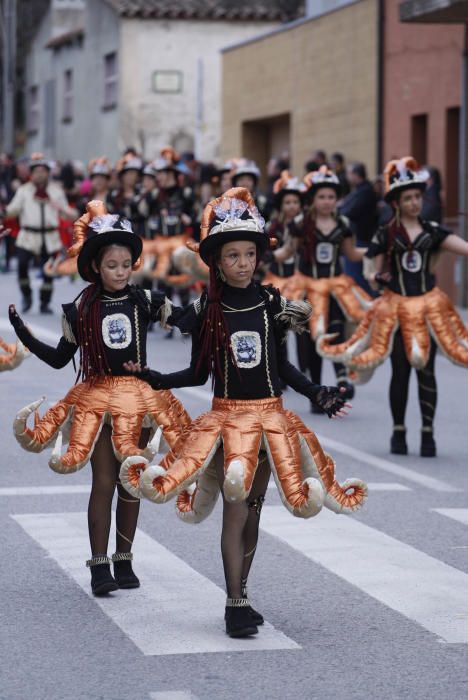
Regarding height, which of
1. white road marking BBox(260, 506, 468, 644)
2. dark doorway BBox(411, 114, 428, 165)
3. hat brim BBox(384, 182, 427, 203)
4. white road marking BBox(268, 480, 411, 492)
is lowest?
white road marking BBox(260, 506, 468, 644)

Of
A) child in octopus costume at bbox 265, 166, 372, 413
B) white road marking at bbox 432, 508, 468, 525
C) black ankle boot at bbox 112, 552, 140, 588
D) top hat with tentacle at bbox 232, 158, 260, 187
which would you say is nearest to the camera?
black ankle boot at bbox 112, 552, 140, 588

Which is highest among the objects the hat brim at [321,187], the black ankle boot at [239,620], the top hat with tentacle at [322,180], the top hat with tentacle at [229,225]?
the top hat with tentacle at [322,180]

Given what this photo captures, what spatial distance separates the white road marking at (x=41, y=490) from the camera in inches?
386

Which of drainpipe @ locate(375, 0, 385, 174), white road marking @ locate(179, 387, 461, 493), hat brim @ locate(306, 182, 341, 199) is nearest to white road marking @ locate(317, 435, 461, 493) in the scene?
white road marking @ locate(179, 387, 461, 493)

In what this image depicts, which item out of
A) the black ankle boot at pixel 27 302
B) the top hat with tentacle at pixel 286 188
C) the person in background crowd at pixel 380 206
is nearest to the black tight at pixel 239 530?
the top hat with tentacle at pixel 286 188

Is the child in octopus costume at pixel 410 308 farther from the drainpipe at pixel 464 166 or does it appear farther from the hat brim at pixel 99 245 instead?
the drainpipe at pixel 464 166

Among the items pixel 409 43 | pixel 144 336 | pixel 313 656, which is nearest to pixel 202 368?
pixel 144 336

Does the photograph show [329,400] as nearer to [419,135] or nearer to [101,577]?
[101,577]

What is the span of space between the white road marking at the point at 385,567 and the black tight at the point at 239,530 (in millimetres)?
749

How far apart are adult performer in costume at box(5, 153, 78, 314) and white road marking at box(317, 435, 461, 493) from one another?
10.2 metres

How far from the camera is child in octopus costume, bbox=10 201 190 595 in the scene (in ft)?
23.6

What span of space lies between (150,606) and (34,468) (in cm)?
393

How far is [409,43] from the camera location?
26516mm

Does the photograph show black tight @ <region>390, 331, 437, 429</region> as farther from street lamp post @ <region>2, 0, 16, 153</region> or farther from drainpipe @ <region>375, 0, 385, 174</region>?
street lamp post @ <region>2, 0, 16, 153</region>
